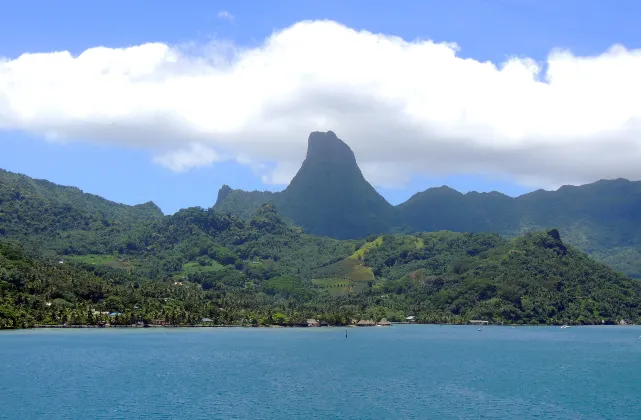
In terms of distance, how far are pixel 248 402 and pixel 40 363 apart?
52.1 m

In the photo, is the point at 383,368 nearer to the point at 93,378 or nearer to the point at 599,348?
the point at 93,378

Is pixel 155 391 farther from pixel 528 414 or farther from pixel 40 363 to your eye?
pixel 528 414

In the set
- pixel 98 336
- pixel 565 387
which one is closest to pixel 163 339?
pixel 98 336

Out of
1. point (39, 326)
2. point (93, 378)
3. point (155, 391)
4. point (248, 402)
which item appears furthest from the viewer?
point (39, 326)

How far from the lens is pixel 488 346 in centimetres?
17775

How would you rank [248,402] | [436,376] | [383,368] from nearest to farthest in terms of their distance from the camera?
[248,402] → [436,376] → [383,368]

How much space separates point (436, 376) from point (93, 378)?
2259 inches

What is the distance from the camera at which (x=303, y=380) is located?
10406 centimetres

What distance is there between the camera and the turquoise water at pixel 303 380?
3115 inches

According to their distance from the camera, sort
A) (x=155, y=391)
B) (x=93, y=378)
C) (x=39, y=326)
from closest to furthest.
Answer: (x=155, y=391), (x=93, y=378), (x=39, y=326)

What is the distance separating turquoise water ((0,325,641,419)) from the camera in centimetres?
7912

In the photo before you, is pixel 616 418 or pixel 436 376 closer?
pixel 616 418

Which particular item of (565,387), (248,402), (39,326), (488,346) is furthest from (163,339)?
(565,387)

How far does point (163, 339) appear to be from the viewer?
180 metres
